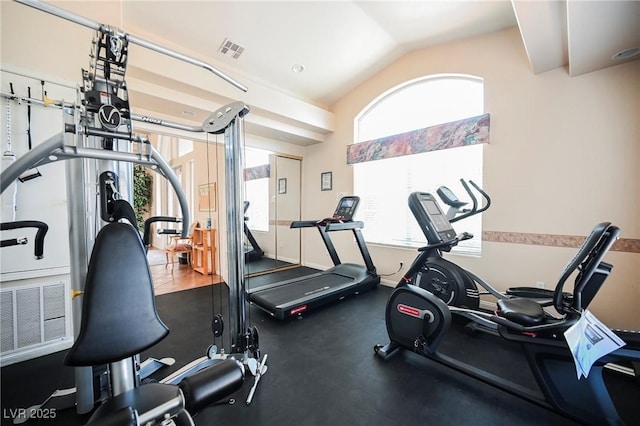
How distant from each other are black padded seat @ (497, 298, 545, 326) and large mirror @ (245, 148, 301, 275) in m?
3.95

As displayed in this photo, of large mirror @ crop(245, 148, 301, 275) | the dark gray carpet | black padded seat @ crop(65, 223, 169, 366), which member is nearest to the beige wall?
the dark gray carpet

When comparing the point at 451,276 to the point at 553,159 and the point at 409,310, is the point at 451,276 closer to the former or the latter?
the point at 409,310

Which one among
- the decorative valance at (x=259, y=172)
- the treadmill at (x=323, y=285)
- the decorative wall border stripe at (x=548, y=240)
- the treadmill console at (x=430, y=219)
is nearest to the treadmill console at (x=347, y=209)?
the treadmill at (x=323, y=285)

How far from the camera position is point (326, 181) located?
5242 millimetres

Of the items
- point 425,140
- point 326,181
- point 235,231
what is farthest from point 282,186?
point 235,231

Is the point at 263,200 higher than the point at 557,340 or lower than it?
higher

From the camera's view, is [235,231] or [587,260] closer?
[587,260]

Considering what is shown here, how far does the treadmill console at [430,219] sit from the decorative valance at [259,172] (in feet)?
11.0

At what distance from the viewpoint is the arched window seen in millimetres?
3547

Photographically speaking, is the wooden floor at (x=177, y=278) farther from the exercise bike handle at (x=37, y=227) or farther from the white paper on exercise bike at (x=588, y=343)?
the white paper on exercise bike at (x=588, y=343)

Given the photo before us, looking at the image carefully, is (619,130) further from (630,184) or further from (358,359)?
(358,359)

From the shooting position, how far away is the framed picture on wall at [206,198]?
4.77 m

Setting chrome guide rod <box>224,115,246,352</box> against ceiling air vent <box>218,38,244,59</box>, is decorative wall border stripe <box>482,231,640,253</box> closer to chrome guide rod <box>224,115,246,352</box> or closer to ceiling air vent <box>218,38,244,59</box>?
chrome guide rod <box>224,115,246,352</box>

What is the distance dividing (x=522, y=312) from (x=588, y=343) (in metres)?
0.33
